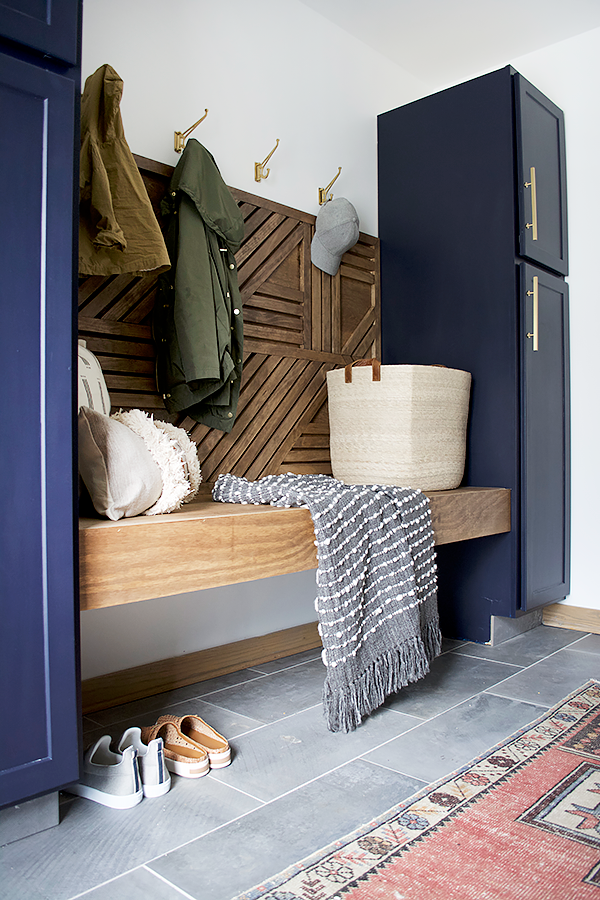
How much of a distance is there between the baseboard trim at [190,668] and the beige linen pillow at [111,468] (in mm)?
695

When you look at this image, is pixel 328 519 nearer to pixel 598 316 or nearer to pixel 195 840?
pixel 195 840

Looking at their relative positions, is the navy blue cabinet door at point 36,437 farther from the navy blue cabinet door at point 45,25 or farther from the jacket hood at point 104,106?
the jacket hood at point 104,106

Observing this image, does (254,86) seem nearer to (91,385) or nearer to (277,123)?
(277,123)

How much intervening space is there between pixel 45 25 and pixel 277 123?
1.41 meters

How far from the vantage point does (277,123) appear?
2.51 m

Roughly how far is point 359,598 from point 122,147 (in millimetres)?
1289

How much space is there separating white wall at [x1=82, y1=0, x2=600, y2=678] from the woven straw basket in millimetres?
582

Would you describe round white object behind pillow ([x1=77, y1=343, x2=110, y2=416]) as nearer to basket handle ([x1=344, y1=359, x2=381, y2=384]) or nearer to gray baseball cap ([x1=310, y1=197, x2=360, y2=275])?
basket handle ([x1=344, y1=359, x2=381, y2=384])

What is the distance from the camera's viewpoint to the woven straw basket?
2.27m

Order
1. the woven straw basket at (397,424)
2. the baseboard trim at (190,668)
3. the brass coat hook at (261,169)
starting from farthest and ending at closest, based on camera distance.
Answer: the brass coat hook at (261,169) → the woven straw basket at (397,424) → the baseboard trim at (190,668)

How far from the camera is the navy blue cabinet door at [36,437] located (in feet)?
3.85

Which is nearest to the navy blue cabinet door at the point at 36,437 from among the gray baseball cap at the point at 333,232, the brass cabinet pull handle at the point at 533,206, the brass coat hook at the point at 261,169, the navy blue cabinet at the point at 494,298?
the brass coat hook at the point at 261,169

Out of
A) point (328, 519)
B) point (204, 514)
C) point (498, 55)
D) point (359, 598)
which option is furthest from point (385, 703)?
point (498, 55)

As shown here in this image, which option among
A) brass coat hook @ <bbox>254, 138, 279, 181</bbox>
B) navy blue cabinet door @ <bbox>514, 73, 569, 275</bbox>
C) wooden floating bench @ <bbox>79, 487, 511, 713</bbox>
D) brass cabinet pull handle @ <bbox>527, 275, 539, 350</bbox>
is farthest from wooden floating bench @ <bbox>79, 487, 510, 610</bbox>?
navy blue cabinet door @ <bbox>514, 73, 569, 275</bbox>
